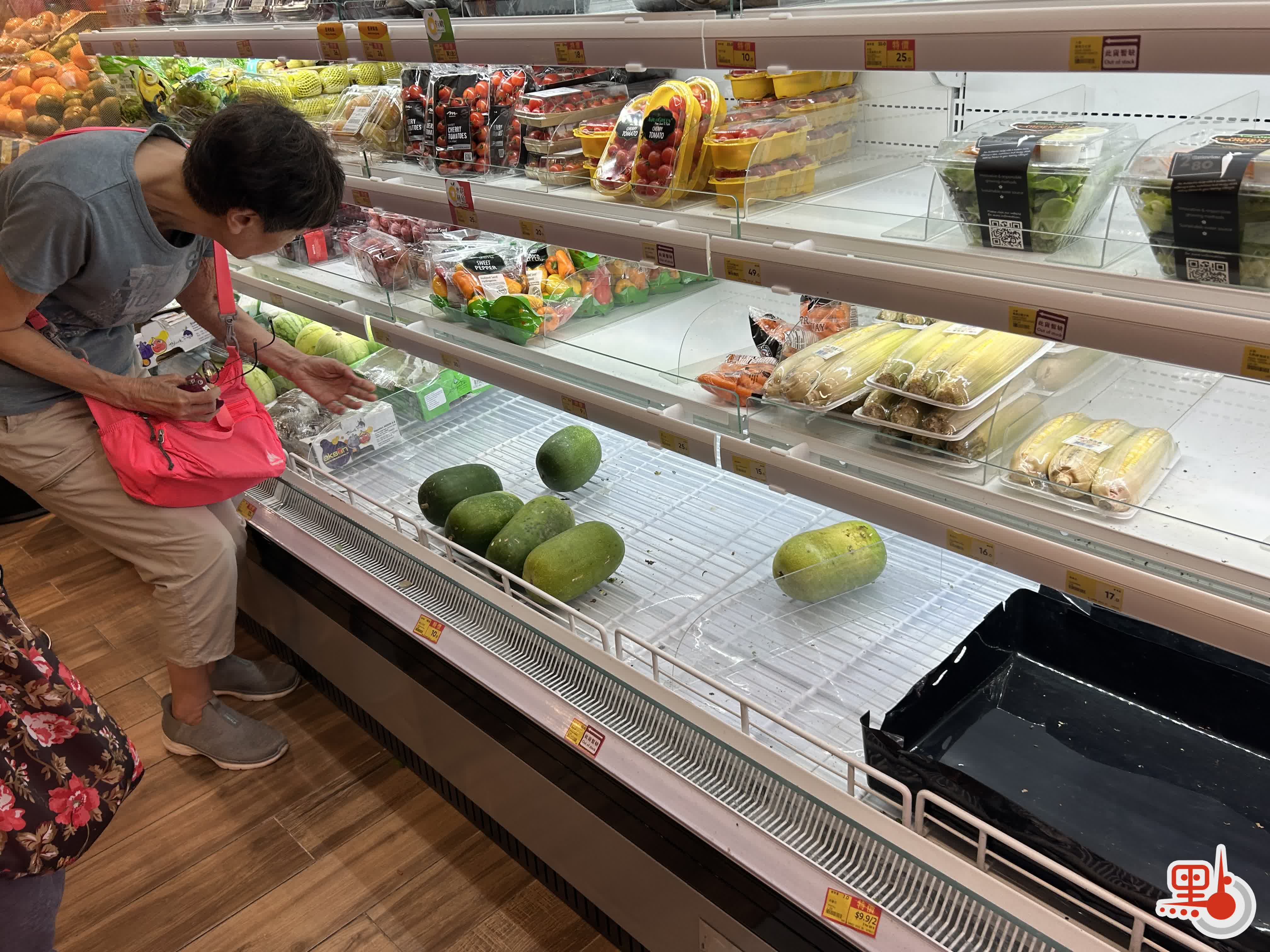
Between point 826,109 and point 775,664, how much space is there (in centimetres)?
108

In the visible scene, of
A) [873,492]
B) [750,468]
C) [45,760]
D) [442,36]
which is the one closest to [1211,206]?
[873,492]

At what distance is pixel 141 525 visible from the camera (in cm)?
229

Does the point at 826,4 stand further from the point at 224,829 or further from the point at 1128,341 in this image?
the point at 224,829

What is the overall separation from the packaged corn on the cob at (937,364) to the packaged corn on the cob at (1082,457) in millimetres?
219

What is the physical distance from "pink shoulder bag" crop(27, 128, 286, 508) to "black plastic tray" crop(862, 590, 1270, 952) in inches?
64.2

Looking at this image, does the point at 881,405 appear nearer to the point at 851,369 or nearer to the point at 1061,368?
the point at 851,369

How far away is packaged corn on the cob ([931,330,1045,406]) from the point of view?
152 cm

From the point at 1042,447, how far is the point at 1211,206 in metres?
0.40

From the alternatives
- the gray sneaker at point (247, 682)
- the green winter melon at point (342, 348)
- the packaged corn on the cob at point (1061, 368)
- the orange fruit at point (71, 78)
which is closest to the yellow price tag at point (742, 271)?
the packaged corn on the cob at point (1061, 368)

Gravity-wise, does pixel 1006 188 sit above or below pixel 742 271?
above

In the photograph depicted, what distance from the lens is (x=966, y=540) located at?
141 centimetres

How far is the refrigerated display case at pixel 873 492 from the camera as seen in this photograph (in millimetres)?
1224

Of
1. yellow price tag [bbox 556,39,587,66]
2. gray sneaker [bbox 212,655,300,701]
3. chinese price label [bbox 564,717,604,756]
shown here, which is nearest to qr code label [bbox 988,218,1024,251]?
yellow price tag [bbox 556,39,587,66]

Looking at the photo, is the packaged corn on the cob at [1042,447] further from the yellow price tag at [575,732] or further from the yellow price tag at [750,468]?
the yellow price tag at [575,732]
